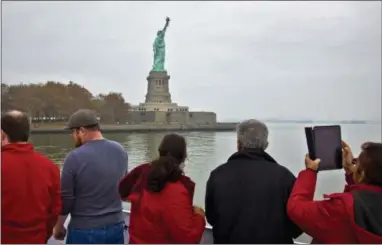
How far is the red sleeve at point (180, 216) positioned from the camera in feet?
6.08

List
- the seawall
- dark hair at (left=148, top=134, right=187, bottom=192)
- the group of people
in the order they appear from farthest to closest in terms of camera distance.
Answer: the seawall < dark hair at (left=148, top=134, right=187, bottom=192) < the group of people

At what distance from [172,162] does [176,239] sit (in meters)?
0.35

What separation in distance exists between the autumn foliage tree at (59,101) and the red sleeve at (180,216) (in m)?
37.4

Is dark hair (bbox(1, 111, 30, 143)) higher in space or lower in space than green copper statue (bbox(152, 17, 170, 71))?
lower

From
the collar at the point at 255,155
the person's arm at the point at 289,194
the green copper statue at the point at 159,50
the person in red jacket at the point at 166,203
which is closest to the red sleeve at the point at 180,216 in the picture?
the person in red jacket at the point at 166,203

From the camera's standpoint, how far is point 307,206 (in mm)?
1782

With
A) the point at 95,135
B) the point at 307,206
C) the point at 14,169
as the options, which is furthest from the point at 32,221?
the point at 307,206

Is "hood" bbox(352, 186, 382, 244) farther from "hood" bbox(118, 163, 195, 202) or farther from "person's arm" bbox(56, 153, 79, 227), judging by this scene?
"person's arm" bbox(56, 153, 79, 227)

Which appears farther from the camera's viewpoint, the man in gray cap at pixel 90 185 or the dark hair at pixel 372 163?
the man in gray cap at pixel 90 185

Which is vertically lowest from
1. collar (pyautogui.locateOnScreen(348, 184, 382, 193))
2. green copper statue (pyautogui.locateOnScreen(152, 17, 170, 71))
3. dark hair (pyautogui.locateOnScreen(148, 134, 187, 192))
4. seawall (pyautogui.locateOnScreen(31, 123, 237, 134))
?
seawall (pyautogui.locateOnScreen(31, 123, 237, 134))

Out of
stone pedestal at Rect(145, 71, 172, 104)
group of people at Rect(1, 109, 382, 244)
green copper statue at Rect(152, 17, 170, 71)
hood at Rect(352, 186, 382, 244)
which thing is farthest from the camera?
stone pedestal at Rect(145, 71, 172, 104)

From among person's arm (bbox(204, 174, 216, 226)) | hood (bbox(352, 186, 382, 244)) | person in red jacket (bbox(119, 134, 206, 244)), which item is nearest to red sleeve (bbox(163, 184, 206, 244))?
person in red jacket (bbox(119, 134, 206, 244))

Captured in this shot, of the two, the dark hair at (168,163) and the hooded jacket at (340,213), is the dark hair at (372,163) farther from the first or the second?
the dark hair at (168,163)

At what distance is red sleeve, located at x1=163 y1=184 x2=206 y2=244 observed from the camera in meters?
1.85
